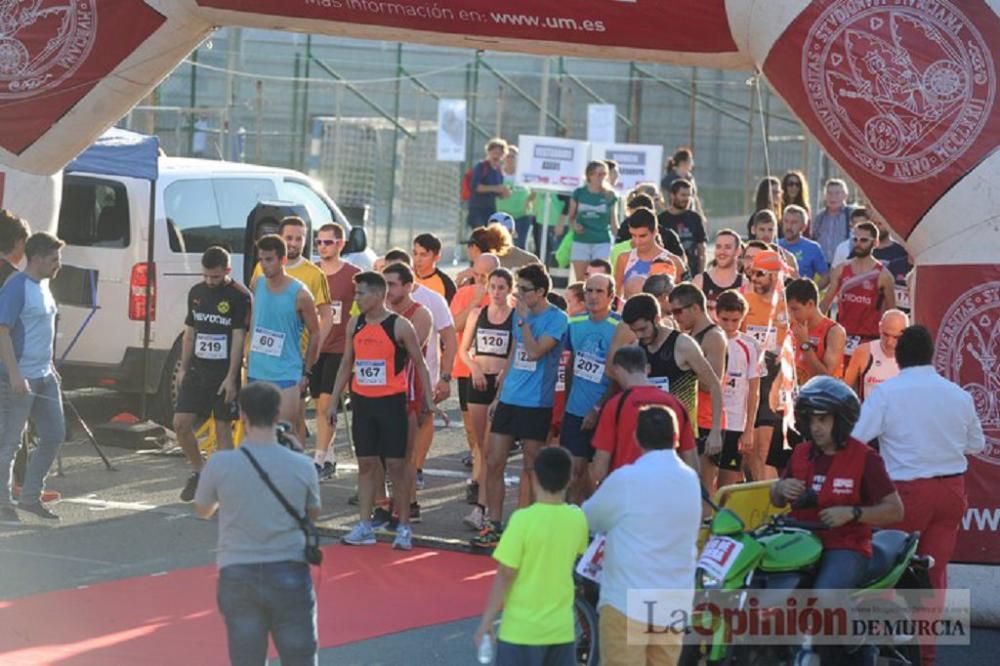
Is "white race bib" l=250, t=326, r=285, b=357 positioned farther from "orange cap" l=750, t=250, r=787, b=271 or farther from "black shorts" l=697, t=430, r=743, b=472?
"orange cap" l=750, t=250, r=787, b=271

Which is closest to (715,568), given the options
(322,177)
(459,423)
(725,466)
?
(725,466)

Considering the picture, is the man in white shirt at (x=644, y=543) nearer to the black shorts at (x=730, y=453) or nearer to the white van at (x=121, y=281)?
the black shorts at (x=730, y=453)

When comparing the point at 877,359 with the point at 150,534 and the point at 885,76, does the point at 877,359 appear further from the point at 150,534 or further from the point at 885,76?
the point at 150,534

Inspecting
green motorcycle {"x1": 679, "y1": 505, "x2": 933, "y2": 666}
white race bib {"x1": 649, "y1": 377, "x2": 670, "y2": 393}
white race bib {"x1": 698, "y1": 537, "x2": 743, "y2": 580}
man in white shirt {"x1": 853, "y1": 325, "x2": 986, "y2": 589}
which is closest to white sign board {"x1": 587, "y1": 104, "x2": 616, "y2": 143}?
white race bib {"x1": 649, "y1": 377, "x2": 670, "y2": 393}

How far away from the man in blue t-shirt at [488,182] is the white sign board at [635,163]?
3100 mm

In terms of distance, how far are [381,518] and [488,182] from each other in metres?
11.7

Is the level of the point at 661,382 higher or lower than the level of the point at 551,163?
lower

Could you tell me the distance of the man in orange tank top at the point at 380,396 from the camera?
38.9ft

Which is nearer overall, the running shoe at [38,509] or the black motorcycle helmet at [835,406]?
the black motorcycle helmet at [835,406]

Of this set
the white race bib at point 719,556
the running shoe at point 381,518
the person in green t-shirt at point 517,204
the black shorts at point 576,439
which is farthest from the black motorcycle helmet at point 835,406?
the person in green t-shirt at point 517,204

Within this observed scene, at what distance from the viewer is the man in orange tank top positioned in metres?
11.9

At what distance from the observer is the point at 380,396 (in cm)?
1188

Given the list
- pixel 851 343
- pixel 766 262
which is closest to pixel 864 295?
pixel 851 343

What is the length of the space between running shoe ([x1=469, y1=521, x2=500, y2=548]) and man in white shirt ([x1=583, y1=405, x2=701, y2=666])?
14.8ft
